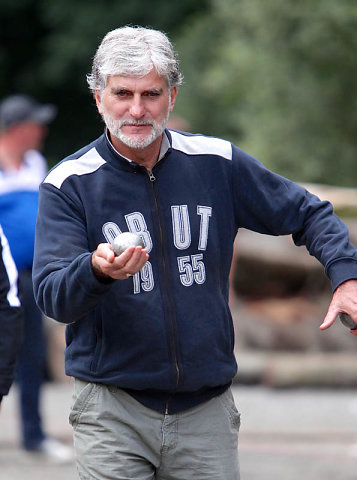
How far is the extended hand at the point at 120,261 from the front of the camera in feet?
8.85

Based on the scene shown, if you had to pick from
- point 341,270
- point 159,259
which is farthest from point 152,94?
point 341,270

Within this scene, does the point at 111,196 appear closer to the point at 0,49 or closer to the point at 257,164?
the point at 257,164

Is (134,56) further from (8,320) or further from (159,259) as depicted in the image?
(8,320)

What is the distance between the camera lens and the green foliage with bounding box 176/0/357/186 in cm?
1143

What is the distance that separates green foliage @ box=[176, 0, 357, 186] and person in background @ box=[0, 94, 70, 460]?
5375 millimetres

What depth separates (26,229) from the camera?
620 cm

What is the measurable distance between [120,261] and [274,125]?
10.4 meters

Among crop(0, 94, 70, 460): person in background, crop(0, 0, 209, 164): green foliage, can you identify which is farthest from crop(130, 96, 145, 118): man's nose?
crop(0, 0, 209, 164): green foliage

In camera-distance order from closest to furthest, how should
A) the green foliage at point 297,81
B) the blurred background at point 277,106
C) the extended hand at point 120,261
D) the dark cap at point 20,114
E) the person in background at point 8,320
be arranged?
1. the extended hand at point 120,261
2. the person in background at point 8,320
3. the dark cap at point 20,114
4. the blurred background at point 277,106
5. the green foliage at point 297,81

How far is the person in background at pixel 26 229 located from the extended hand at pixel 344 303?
10.8 ft

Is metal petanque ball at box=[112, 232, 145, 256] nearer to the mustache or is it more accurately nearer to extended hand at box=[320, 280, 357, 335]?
the mustache

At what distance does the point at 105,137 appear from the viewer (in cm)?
334

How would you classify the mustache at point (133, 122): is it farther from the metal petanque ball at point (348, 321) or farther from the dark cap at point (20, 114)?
the dark cap at point (20, 114)

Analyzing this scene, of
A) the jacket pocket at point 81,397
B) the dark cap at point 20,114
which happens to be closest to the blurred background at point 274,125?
the dark cap at point 20,114
